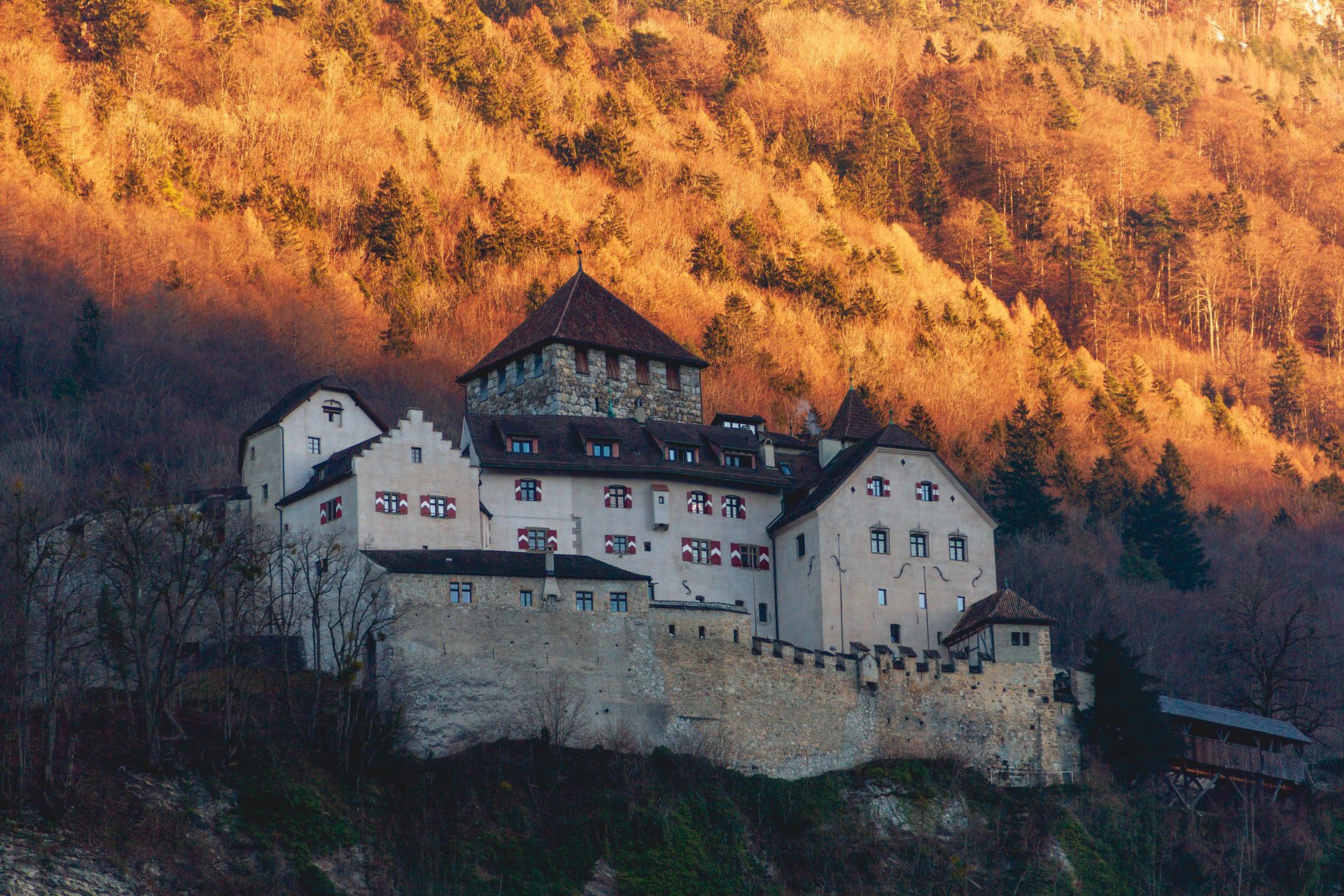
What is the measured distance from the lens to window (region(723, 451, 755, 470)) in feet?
205

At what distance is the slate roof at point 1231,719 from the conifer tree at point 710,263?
144 feet

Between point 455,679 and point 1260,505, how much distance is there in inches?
2206

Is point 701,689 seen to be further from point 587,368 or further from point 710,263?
point 710,263

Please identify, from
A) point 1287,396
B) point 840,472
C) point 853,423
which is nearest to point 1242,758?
point 840,472

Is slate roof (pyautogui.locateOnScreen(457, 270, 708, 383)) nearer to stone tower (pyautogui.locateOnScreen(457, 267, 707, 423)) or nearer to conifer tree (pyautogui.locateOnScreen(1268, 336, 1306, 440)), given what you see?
stone tower (pyautogui.locateOnScreen(457, 267, 707, 423))

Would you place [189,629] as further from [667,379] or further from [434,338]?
[434,338]

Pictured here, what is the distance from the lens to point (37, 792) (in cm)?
4497

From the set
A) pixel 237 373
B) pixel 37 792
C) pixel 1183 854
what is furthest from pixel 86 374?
pixel 1183 854

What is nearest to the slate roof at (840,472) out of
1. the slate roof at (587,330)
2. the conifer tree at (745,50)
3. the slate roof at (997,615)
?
the slate roof at (997,615)

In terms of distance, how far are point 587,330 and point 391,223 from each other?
96.4ft

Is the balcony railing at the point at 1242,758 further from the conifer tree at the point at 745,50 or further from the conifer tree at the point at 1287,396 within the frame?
the conifer tree at the point at 745,50

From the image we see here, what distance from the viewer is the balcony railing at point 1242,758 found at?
58.0 metres

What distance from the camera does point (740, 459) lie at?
206 feet

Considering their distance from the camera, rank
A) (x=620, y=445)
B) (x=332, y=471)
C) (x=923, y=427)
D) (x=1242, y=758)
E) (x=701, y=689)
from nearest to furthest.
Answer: (x=701, y=689), (x=332, y=471), (x=1242, y=758), (x=620, y=445), (x=923, y=427)
